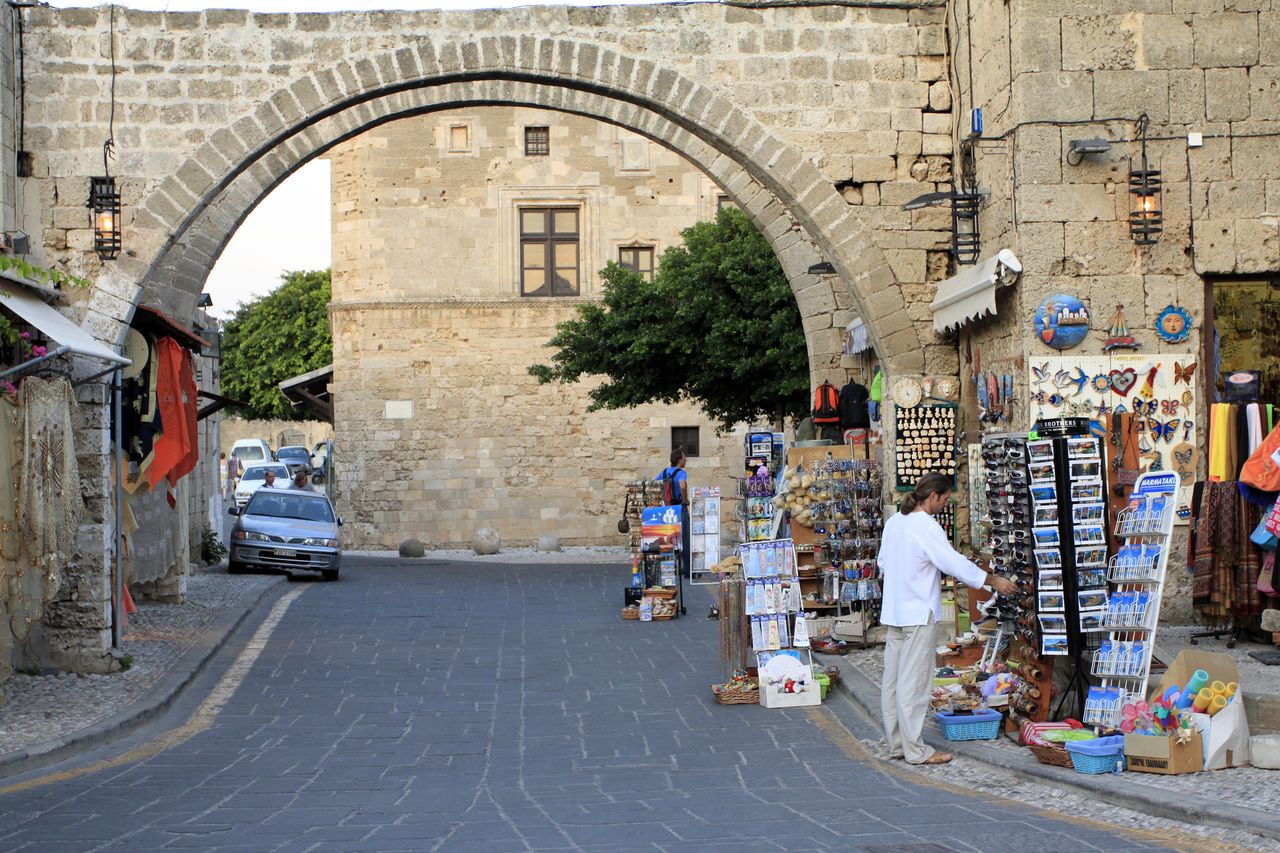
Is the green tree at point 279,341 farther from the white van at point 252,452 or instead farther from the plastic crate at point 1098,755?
the plastic crate at point 1098,755

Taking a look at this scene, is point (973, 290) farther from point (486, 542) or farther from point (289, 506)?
point (486, 542)

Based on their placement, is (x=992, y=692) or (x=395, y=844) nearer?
(x=395, y=844)

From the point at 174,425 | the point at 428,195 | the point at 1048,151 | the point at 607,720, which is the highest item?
the point at 428,195

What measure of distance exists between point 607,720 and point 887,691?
214 centimetres

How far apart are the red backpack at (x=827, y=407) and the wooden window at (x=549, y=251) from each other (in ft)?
56.2

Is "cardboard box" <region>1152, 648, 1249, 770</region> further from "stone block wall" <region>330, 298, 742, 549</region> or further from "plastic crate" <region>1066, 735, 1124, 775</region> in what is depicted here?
"stone block wall" <region>330, 298, 742, 549</region>

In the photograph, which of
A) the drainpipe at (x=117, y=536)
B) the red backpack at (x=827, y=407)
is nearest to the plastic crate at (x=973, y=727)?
the red backpack at (x=827, y=407)

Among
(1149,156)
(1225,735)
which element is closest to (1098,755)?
(1225,735)

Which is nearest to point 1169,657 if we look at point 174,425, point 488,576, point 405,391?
point 174,425

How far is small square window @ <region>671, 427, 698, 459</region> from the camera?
105 ft

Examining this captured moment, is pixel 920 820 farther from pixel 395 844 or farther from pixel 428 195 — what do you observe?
pixel 428 195

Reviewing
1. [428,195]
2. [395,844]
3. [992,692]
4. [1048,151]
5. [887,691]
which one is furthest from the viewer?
[428,195]

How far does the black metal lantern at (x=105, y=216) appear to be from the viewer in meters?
11.9

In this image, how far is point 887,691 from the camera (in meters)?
8.27
